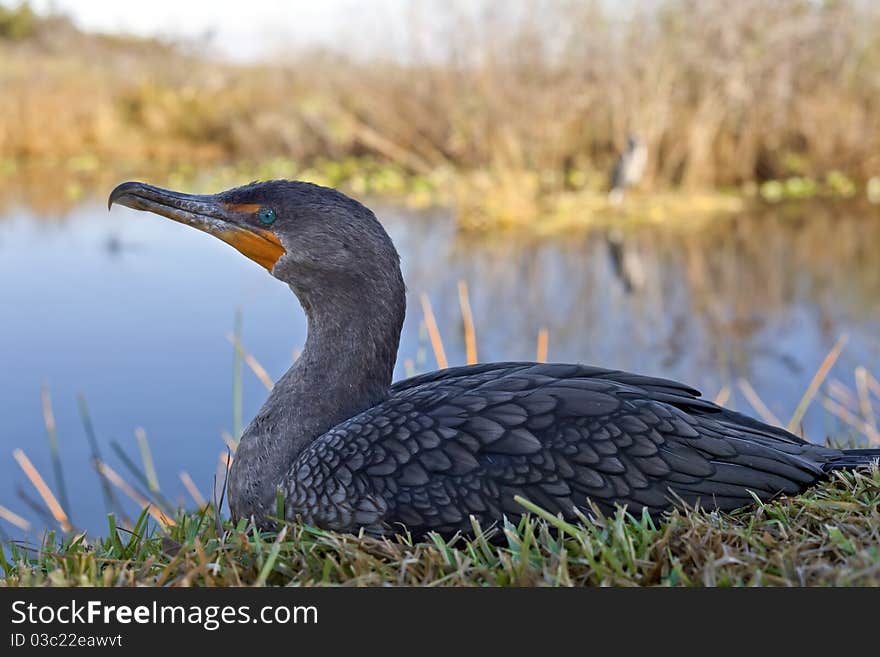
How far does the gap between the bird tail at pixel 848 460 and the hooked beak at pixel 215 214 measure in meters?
1.66

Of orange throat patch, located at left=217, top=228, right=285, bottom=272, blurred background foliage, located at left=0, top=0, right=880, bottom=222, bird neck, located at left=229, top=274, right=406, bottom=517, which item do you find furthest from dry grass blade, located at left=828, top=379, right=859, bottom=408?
blurred background foliage, located at left=0, top=0, right=880, bottom=222

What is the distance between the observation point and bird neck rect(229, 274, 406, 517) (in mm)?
2768

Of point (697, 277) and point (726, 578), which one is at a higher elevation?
point (697, 277)

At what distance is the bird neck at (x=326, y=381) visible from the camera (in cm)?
277

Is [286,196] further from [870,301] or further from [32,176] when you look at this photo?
[32,176]

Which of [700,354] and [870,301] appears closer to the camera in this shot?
[700,354]

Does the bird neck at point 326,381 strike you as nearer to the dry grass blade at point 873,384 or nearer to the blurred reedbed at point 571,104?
the dry grass blade at point 873,384

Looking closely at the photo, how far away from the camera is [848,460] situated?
273cm

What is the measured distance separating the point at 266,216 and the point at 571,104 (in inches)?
459

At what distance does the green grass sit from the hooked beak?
0.80 metres

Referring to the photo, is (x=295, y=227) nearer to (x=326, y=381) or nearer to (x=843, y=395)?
(x=326, y=381)

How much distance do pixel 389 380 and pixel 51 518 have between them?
2.73 metres
